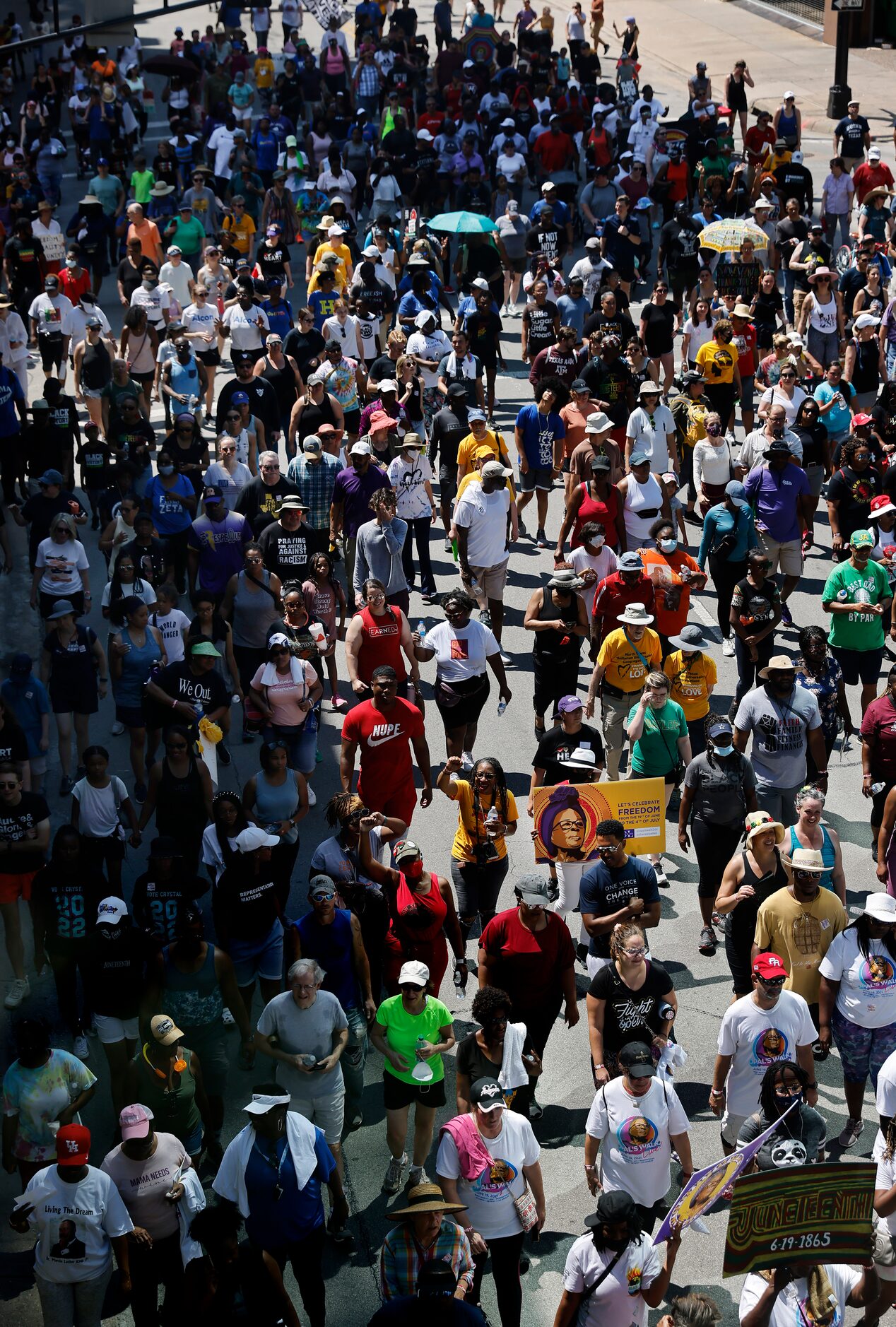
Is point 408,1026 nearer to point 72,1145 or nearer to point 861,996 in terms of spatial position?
point 72,1145

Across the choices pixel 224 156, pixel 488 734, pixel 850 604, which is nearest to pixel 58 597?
pixel 488 734

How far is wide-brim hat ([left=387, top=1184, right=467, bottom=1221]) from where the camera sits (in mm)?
7077

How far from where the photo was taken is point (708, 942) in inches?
421

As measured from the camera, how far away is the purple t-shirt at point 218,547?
13570 mm

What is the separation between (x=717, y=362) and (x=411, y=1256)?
38.1ft

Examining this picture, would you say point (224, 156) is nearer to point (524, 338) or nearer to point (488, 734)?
point (524, 338)

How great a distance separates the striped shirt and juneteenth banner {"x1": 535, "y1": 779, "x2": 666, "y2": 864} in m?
3.41

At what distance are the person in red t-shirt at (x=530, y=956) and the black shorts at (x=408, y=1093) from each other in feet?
1.89

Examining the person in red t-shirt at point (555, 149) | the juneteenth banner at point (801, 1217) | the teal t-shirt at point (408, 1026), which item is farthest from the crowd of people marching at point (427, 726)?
the person in red t-shirt at point (555, 149)

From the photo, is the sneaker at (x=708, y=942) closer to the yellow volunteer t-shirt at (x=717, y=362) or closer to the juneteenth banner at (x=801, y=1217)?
the juneteenth banner at (x=801, y=1217)

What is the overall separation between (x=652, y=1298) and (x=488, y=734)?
6440 mm

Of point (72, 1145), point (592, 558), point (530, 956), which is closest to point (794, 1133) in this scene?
point (530, 956)

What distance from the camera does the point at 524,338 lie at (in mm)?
19594

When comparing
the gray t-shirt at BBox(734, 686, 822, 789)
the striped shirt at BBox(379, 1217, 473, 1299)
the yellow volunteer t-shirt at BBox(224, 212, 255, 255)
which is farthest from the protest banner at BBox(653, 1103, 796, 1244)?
the yellow volunteer t-shirt at BBox(224, 212, 255, 255)
